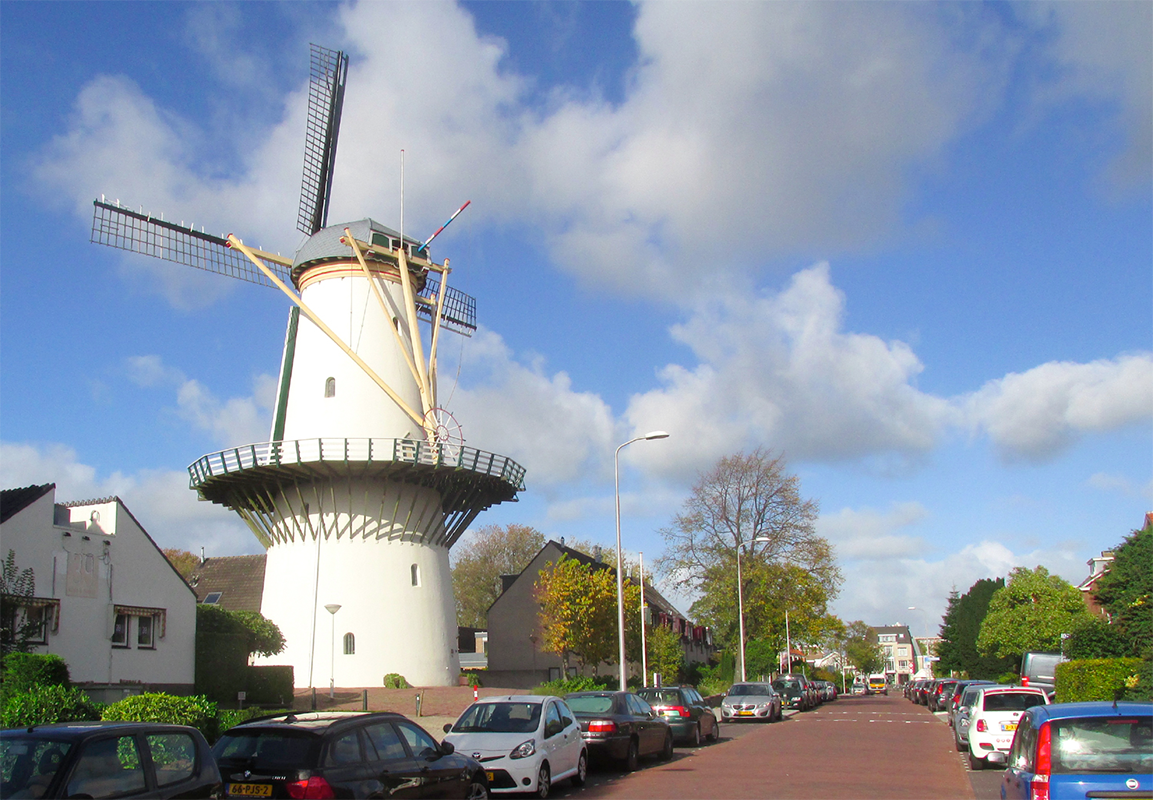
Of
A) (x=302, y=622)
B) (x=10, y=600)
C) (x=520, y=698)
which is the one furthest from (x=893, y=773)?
(x=302, y=622)

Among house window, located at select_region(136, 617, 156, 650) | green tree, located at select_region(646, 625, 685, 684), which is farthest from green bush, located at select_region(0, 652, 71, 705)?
green tree, located at select_region(646, 625, 685, 684)

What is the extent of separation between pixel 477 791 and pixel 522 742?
2.35 metres

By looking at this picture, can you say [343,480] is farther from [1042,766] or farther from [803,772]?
[1042,766]

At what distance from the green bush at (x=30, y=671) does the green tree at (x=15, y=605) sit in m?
2.28

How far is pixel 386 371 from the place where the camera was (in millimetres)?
37062

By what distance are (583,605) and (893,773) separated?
21057 mm

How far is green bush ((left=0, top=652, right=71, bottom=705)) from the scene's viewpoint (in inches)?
713

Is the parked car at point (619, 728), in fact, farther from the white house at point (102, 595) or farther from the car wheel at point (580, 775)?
the white house at point (102, 595)

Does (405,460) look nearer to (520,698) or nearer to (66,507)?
(66,507)

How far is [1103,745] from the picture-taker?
8148mm

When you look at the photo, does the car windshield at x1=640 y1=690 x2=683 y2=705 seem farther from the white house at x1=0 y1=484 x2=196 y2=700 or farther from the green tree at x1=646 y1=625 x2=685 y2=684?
the green tree at x1=646 y1=625 x2=685 y2=684

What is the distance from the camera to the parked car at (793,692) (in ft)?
151

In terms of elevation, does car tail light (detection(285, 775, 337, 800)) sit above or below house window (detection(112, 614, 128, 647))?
below

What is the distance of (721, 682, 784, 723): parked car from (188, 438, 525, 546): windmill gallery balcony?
37.1ft
